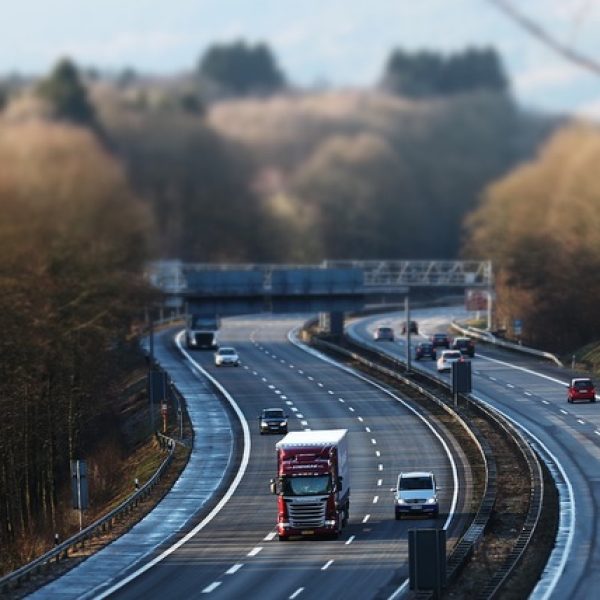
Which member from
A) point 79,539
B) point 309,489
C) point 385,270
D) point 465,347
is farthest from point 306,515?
point 465,347

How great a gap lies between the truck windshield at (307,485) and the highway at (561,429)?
8.42 metres

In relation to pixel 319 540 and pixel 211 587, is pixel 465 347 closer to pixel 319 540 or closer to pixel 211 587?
pixel 319 540

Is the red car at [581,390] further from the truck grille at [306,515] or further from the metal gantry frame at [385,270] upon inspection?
the truck grille at [306,515]

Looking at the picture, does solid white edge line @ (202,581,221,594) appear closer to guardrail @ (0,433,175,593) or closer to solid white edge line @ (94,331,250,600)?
solid white edge line @ (94,331,250,600)

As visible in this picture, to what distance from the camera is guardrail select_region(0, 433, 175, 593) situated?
45250 mm

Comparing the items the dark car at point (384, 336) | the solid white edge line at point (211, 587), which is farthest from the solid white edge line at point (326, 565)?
the dark car at point (384, 336)

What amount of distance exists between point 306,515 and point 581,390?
47.3 m

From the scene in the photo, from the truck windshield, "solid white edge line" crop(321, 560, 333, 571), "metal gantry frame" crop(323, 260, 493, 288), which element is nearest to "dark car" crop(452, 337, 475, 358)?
"metal gantry frame" crop(323, 260, 493, 288)

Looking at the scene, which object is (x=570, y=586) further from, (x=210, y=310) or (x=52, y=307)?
(x=210, y=310)

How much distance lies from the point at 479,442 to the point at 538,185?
29519mm

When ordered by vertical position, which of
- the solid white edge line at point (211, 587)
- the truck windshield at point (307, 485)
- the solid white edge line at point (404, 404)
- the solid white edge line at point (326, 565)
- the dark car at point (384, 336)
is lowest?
the solid white edge line at point (404, 404)

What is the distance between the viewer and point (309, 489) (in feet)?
175

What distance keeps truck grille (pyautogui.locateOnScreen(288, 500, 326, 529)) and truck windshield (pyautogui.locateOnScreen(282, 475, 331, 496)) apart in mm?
484

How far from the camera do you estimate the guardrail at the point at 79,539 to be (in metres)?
45.2
